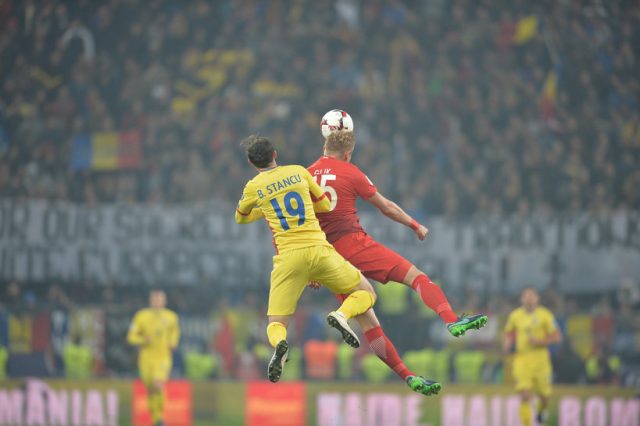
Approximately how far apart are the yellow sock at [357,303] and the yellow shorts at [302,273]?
0.12 metres

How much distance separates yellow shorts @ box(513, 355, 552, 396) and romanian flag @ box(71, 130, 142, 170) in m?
10.2

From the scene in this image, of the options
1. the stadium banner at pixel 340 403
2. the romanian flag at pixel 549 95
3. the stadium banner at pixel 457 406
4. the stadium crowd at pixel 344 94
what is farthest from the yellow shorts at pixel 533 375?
the romanian flag at pixel 549 95

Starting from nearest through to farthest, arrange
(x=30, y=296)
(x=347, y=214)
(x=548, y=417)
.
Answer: (x=347, y=214) → (x=548, y=417) → (x=30, y=296)

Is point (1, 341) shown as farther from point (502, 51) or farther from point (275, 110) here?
point (502, 51)

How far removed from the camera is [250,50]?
24516 mm

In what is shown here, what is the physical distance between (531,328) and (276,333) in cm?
838

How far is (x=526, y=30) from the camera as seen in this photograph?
2373cm

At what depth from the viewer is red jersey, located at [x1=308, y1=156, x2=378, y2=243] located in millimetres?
9398

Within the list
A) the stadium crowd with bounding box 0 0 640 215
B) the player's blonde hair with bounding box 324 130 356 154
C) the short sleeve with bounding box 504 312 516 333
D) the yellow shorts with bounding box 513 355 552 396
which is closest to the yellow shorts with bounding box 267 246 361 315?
the player's blonde hair with bounding box 324 130 356 154

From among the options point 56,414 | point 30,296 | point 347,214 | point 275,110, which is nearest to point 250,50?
point 275,110

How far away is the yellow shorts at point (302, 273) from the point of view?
29.6 ft

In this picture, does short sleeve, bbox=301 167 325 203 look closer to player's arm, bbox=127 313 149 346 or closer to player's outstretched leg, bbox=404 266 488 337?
player's outstretched leg, bbox=404 266 488 337

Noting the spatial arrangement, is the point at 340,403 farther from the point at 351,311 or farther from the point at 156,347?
the point at 351,311

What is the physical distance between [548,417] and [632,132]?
682 centimetres
